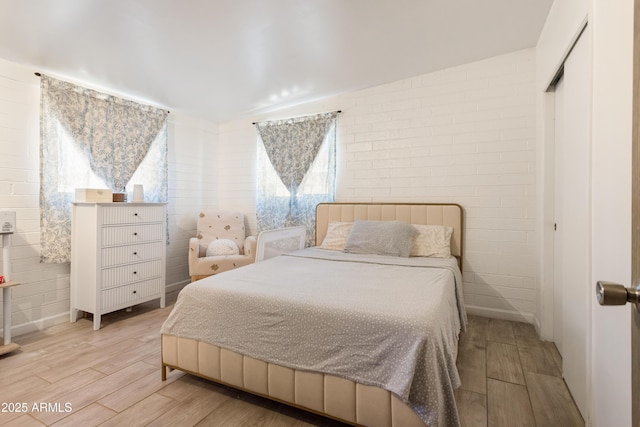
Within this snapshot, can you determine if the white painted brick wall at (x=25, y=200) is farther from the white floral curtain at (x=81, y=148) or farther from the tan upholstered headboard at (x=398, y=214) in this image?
the tan upholstered headboard at (x=398, y=214)

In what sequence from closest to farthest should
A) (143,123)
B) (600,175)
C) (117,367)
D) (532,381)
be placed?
(600,175)
(532,381)
(117,367)
(143,123)

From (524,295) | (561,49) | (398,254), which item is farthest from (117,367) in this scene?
(561,49)

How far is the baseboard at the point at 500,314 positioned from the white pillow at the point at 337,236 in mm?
1411

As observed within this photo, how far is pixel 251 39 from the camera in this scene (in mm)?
2318

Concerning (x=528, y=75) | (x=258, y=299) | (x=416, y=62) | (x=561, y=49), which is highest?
(x=416, y=62)

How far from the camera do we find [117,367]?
6.53ft

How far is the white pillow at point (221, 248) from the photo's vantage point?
3461mm

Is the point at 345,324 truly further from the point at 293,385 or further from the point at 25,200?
the point at 25,200

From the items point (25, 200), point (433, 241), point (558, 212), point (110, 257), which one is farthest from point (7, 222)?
point (558, 212)

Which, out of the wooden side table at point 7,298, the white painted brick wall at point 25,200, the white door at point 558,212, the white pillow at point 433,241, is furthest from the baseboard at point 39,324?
the white door at point 558,212

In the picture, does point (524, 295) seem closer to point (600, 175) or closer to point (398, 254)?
point (398, 254)

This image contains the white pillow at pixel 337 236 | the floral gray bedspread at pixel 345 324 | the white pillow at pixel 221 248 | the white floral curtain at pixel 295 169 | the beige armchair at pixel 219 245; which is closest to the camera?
the floral gray bedspread at pixel 345 324

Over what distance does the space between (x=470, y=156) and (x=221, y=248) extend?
9.48ft

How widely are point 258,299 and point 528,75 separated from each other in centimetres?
304
